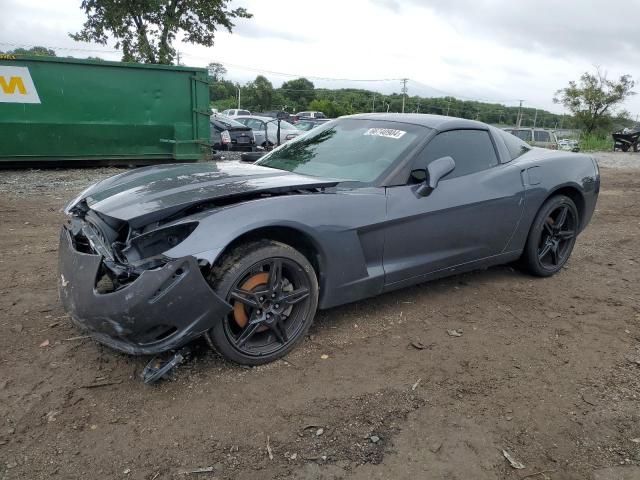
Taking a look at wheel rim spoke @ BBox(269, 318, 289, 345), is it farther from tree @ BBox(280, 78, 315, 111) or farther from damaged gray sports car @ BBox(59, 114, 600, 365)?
tree @ BBox(280, 78, 315, 111)

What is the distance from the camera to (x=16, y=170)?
998 cm

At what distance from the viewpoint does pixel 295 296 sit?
3020mm

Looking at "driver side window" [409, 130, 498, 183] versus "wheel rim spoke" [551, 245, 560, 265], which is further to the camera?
"wheel rim spoke" [551, 245, 560, 265]

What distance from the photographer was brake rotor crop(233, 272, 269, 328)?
2.85 metres

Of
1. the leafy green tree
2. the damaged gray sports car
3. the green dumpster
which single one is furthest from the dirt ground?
the leafy green tree

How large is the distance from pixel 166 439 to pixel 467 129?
3133 mm

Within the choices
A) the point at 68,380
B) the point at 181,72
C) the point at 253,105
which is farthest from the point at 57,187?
the point at 253,105

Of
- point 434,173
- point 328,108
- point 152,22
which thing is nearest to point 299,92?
point 328,108

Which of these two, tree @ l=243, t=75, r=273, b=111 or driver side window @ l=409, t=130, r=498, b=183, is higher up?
tree @ l=243, t=75, r=273, b=111

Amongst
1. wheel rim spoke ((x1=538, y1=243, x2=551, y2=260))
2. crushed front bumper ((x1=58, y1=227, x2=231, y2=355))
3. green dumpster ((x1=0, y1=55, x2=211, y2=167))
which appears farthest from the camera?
green dumpster ((x1=0, y1=55, x2=211, y2=167))

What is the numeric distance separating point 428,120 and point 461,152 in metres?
0.35

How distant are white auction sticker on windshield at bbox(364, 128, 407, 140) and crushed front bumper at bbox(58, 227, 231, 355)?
6.27ft

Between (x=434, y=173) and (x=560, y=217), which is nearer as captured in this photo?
(x=434, y=173)

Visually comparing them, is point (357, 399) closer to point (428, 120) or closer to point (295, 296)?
point (295, 296)
